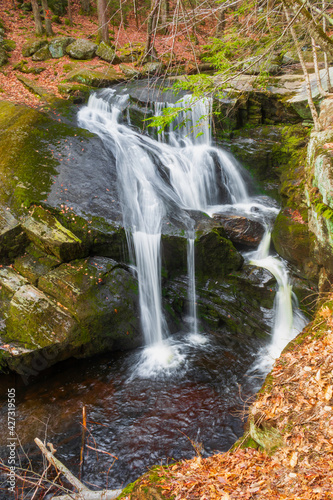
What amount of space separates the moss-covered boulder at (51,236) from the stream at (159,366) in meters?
1.30

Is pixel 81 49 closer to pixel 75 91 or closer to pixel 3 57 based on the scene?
pixel 3 57

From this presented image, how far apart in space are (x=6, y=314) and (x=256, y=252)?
244 inches

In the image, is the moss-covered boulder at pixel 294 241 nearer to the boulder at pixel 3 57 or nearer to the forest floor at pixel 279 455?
the forest floor at pixel 279 455

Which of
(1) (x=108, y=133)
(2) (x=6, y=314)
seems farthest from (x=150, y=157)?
(2) (x=6, y=314)

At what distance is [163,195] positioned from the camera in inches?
324

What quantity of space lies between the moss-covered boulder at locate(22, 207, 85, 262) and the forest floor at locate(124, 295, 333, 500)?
14.7 feet

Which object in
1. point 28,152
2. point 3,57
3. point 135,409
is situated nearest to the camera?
point 135,409

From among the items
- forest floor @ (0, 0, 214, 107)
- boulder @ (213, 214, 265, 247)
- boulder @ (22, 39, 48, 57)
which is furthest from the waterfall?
boulder @ (22, 39, 48, 57)

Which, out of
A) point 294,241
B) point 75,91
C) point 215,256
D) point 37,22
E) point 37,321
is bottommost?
point 37,321

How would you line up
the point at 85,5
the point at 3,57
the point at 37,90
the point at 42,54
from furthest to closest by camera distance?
the point at 85,5 < the point at 42,54 < the point at 3,57 < the point at 37,90

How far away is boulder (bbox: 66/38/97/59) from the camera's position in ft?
46.2

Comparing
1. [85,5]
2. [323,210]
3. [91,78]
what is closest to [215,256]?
[323,210]

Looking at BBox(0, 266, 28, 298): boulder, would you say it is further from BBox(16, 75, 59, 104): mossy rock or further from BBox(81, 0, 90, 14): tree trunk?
BBox(81, 0, 90, 14): tree trunk

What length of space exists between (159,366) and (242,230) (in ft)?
13.5
